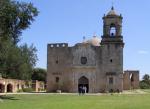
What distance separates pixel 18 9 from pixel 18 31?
200cm

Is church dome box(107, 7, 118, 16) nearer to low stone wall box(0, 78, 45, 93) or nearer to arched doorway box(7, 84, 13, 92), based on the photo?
low stone wall box(0, 78, 45, 93)

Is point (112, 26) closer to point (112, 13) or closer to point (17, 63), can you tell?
point (112, 13)

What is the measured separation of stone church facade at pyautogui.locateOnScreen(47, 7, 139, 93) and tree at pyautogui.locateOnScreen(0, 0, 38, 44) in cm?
2857

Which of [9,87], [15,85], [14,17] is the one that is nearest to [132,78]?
[15,85]

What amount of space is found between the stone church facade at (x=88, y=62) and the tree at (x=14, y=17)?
28572 millimetres

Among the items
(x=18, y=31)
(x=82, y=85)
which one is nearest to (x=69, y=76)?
(x=82, y=85)

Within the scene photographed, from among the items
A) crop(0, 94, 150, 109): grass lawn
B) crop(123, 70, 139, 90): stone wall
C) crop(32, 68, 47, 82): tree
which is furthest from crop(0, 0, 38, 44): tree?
crop(32, 68, 47, 82): tree

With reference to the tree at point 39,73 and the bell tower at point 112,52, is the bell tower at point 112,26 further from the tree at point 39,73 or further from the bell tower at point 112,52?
the tree at point 39,73

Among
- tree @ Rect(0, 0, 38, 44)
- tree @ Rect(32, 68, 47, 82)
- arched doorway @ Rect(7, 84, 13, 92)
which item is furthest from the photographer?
tree @ Rect(32, 68, 47, 82)

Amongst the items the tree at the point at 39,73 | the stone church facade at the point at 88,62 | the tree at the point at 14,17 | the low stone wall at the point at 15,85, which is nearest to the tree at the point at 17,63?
the low stone wall at the point at 15,85

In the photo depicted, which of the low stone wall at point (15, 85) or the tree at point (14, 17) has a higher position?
the tree at point (14, 17)

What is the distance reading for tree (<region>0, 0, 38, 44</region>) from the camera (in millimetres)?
37156

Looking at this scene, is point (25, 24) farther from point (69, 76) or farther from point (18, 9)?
point (69, 76)

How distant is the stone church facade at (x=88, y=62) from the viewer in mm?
67250
